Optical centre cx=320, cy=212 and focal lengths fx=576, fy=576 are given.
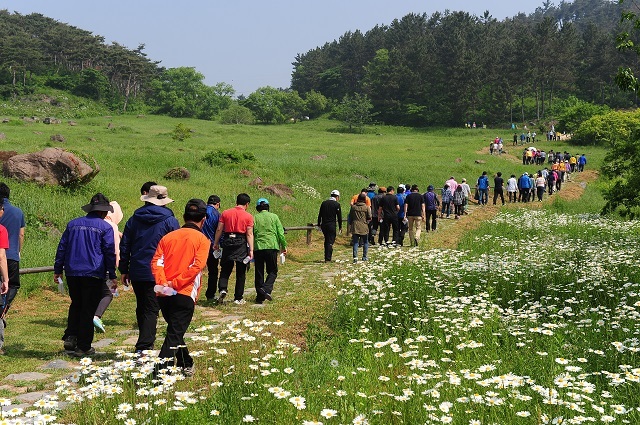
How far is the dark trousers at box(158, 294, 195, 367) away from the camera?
5.78 meters

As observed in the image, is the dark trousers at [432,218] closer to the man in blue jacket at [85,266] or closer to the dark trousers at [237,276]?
the dark trousers at [237,276]

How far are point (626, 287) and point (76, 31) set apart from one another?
371ft

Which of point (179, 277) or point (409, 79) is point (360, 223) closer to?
point (179, 277)

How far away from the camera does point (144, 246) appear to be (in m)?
6.88

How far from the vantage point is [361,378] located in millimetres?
5242

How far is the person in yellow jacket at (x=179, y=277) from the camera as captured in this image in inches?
229

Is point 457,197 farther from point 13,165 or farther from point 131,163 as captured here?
point 13,165

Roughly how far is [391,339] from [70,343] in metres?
4.10

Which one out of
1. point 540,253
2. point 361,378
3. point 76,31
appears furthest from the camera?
point 76,31

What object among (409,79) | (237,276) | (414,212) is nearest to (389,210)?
(414,212)

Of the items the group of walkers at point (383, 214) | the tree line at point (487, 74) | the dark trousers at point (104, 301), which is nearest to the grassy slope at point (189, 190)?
the dark trousers at point (104, 301)

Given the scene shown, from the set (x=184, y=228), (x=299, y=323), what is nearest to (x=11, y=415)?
(x=184, y=228)

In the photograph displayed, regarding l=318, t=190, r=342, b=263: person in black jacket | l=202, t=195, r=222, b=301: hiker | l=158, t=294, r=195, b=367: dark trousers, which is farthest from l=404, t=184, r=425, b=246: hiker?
l=158, t=294, r=195, b=367: dark trousers

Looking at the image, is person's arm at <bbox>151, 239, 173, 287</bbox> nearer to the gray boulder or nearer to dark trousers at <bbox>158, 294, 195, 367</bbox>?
dark trousers at <bbox>158, 294, 195, 367</bbox>
